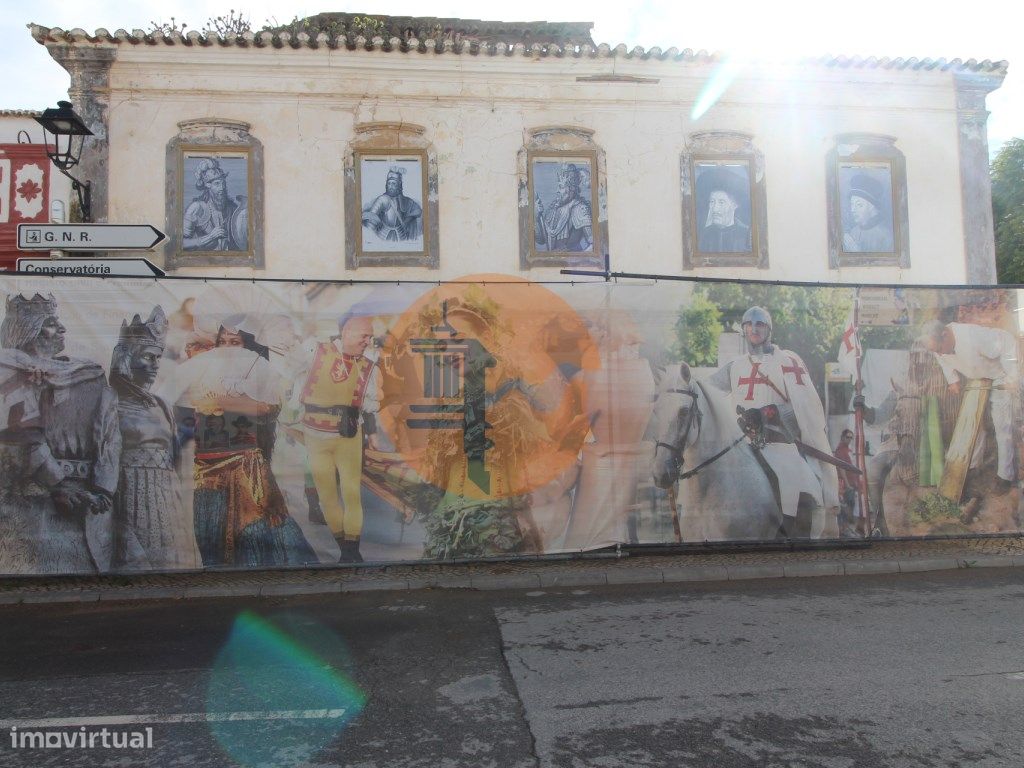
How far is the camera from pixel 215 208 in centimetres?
996

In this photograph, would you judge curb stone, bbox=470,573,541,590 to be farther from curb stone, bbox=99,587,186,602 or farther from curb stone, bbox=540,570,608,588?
curb stone, bbox=99,587,186,602

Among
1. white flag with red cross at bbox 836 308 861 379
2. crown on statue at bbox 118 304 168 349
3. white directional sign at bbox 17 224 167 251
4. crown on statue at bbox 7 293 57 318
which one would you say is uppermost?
white directional sign at bbox 17 224 167 251

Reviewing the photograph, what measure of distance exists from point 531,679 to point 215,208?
24.9ft

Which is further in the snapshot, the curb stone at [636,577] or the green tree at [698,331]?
the green tree at [698,331]

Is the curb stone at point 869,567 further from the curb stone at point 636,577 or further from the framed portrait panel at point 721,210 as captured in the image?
the framed portrait panel at point 721,210

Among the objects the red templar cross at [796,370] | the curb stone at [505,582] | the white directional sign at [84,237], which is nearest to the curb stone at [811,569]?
the red templar cross at [796,370]

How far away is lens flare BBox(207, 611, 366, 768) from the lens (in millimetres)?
3953

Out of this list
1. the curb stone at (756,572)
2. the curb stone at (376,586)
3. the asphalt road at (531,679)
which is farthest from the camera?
the curb stone at (756,572)

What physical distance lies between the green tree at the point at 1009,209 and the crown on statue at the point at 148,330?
2071 cm

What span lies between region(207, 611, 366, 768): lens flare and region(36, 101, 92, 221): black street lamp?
6.19 meters

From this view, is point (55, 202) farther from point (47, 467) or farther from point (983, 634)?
point (983, 634)

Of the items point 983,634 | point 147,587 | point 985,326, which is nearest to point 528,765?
point 983,634

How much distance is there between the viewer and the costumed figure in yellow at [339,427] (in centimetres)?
762

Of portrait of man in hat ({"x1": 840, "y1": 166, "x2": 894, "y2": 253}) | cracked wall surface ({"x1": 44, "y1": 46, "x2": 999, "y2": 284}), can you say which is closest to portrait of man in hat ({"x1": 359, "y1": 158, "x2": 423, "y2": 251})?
cracked wall surface ({"x1": 44, "y1": 46, "x2": 999, "y2": 284})
